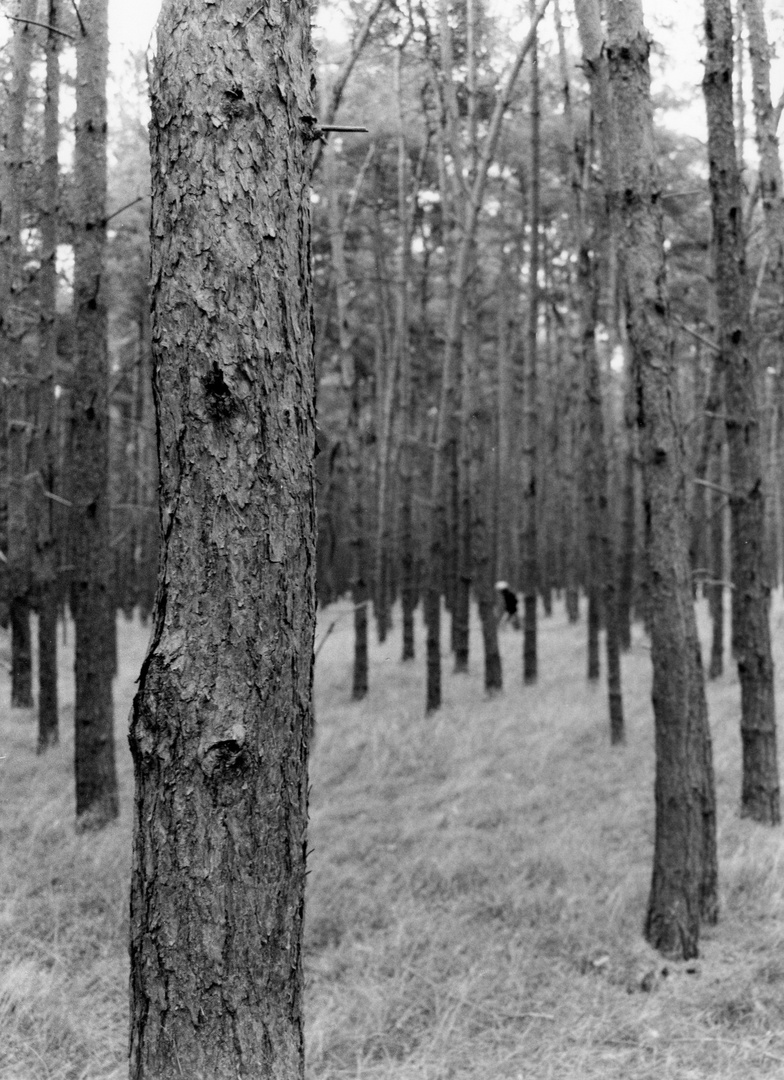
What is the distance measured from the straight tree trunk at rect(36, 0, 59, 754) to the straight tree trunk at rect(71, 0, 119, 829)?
2.11 ft

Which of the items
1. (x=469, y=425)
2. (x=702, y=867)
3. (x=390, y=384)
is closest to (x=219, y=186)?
(x=702, y=867)

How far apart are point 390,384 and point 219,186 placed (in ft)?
45.1

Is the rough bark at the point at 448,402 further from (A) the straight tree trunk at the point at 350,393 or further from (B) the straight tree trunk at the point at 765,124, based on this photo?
(B) the straight tree trunk at the point at 765,124

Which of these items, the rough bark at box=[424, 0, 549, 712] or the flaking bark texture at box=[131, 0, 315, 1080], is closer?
the flaking bark texture at box=[131, 0, 315, 1080]

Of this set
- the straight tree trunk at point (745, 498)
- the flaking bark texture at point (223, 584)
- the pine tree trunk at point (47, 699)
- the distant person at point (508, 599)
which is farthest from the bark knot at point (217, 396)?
the distant person at point (508, 599)

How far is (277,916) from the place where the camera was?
2350mm

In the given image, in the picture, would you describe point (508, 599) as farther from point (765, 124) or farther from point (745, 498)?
point (745, 498)

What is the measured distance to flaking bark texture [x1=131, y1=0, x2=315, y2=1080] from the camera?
7.52 ft

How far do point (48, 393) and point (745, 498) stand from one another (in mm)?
7104

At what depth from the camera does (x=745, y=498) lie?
21.1 feet

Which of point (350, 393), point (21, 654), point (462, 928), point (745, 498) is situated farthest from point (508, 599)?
point (462, 928)

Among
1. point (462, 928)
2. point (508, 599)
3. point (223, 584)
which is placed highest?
point (223, 584)

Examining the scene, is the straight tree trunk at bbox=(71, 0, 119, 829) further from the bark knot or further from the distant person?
the distant person

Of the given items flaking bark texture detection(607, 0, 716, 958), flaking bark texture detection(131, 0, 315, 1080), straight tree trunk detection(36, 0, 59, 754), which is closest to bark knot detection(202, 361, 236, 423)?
flaking bark texture detection(131, 0, 315, 1080)
